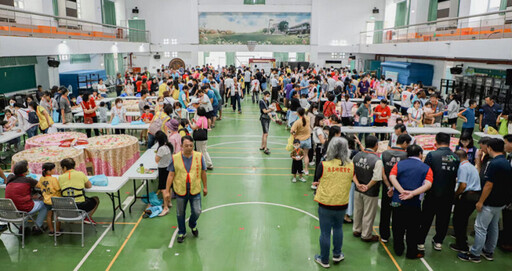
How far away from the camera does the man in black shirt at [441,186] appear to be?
16.6ft

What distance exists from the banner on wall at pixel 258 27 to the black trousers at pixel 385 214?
27.7 meters

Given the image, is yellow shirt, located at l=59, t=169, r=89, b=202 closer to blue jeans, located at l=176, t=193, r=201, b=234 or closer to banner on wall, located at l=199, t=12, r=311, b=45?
blue jeans, located at l=176, t=193, r=201, b=234

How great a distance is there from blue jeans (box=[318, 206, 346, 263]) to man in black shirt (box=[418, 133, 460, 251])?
1.39m

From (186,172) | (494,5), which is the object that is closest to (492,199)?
(186,172)

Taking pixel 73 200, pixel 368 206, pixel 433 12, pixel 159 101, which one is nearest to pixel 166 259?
pixel 73 200

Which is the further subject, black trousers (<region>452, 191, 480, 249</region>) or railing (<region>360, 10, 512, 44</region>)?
railing (<region>360, 10, 512, 44</region>)

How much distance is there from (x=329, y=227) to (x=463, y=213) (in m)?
2.23

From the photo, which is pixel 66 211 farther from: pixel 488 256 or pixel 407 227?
pixel 488 256

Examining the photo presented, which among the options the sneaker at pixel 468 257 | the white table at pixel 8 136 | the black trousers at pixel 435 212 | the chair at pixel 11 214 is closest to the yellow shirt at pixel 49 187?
the chair at pixel 11 214

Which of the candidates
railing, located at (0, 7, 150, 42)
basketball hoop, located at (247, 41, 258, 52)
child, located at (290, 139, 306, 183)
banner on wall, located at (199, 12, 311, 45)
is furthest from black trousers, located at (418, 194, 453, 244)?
banner on wall, located at (199, 12, 311, 45)

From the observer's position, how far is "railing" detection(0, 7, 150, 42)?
13141 millimetres

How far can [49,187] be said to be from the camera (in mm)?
5621

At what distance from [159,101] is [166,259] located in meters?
5.73

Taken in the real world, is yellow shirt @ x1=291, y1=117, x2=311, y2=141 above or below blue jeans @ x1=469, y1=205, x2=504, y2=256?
above
